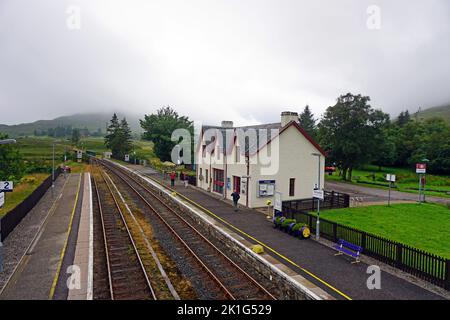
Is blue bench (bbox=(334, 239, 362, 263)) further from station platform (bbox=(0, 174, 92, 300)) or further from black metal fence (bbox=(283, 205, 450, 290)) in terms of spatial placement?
station platform (bbox=(0, 174, 92, 300))

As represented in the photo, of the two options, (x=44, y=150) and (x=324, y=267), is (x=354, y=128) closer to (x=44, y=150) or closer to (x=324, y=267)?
(x=324, y=267)

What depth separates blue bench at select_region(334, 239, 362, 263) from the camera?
14.0 meters

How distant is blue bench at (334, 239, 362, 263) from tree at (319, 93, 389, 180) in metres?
34.3

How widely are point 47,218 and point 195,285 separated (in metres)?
16.1

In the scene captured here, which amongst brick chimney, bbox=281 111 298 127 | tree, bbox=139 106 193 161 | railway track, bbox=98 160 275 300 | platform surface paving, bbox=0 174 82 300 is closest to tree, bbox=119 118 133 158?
tree, bbox=139 106 193 161

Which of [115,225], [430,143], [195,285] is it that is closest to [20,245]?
[115,225]

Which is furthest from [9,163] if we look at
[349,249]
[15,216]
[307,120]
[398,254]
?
[307,120]

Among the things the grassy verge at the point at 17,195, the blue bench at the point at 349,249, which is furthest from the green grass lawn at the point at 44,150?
the blue bench at the point at 349,249

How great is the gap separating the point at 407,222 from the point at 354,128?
91.1 feet

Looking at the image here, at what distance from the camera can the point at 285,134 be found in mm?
27359

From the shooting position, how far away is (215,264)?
14.3 meters

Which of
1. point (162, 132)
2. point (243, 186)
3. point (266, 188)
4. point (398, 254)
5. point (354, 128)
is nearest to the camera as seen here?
point (398, 254)

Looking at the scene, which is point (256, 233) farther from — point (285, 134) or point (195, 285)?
point (285, 134)
